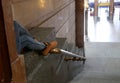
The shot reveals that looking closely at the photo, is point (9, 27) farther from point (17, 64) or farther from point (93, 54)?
point (93, 54)

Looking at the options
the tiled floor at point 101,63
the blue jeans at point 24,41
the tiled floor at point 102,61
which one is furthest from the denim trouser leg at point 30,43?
the tiled floor at point 101,63

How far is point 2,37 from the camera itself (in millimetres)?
651

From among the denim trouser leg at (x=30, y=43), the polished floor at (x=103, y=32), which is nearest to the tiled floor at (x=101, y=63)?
the denim trouser leg at (x=30, y=43)

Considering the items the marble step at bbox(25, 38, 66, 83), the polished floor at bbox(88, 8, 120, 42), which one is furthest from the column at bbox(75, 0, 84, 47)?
the marble step at bbox(25, 38, 66, 83)

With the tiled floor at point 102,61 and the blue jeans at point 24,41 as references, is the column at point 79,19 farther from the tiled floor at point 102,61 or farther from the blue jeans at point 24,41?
the blue jeans at point 24,41

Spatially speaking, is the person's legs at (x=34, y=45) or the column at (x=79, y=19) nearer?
the person's legs at (x=34, y=45)

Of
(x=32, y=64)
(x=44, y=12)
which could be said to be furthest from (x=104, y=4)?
(x=32, y=64)

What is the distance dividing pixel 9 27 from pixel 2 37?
64mm

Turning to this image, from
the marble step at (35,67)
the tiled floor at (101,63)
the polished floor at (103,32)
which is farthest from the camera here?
the polished floor at (103,32)

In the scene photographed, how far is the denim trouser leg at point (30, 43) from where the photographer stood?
4.32 ft

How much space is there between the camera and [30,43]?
138 cm

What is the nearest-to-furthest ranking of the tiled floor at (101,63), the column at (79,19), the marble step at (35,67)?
the marble step at (35,67) < the tiled floor at (101,63) < the column at (79,19)

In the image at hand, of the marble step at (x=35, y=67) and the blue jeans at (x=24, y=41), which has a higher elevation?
the blue jeans at (x=24, y=41)

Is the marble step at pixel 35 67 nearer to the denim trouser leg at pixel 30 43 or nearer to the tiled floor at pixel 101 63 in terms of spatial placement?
the denim trouser leg at pixel 30 43
